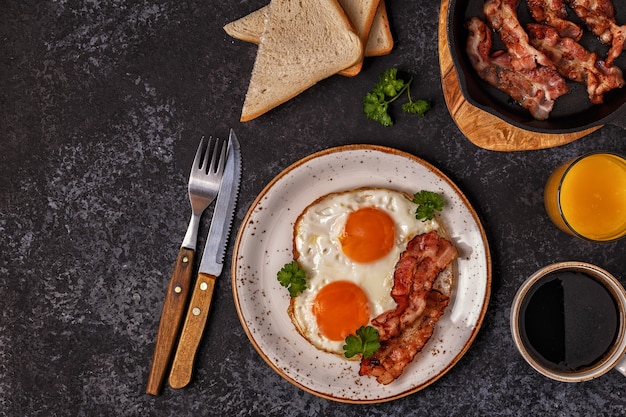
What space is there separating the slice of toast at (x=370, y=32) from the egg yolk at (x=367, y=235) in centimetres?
75

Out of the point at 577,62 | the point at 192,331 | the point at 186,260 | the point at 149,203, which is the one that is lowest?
the point at 192,331

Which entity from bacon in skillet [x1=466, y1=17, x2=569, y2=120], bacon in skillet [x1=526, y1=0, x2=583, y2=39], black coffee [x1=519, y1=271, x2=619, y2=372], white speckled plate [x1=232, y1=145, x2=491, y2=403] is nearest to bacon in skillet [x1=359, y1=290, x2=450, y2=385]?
white speckled plate [x1=232, y1=145, x2=491, y2=403]

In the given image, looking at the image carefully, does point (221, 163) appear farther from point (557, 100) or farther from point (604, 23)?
point (604, 23)

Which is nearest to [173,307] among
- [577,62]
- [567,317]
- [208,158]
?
[208,158]

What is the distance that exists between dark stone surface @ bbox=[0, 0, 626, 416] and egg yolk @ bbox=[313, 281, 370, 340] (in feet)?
1.40

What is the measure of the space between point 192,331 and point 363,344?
82 cm

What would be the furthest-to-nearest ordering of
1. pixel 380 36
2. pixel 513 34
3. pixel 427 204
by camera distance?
pixel 380 36, pixel 427 204, pixel 513 34

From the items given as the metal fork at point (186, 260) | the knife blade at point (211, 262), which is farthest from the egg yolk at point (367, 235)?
the metal fork at point (186, 260)

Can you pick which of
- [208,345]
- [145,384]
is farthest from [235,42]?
[145,384]

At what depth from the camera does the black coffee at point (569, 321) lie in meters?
→ 3.01

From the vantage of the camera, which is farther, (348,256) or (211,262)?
(211,262)

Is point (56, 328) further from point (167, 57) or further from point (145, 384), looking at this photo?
point (167, 57)

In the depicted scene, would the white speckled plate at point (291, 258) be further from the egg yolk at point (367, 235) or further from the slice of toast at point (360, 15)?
the slice of toast at point (360, 15)

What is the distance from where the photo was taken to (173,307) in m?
3.10
